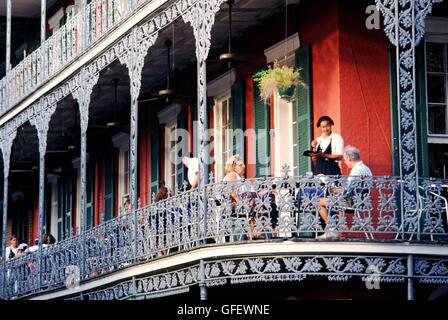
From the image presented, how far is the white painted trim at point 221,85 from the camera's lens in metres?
25.0

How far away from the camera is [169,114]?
27.8m

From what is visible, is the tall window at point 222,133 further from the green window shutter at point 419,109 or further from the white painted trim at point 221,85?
the green window shutter at point 419,109

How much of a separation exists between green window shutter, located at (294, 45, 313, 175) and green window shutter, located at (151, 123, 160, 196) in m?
6.07

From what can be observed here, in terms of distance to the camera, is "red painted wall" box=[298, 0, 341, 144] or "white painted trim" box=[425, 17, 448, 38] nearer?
"red painted wall" box=[298, 0, 341, 144]

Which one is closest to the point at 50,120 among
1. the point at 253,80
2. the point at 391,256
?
the point at 253,80

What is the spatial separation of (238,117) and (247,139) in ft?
1.41

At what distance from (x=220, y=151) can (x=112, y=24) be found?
8.74 ft

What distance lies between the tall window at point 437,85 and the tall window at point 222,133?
4.36m

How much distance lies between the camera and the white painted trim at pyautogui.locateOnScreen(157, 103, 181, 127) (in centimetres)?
2747

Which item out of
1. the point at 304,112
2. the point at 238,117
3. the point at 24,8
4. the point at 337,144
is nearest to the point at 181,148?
the point at 238,117

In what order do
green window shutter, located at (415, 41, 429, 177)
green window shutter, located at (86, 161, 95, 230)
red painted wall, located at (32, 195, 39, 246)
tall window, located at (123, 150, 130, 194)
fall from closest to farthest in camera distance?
green window shutter, located at (415, 41, 429, 177), tall window, located at (123, 150, 130, 194), green window shutter, located at (86, 161, 95, 230), red painted wall, located at (32, 195, 39, 246)

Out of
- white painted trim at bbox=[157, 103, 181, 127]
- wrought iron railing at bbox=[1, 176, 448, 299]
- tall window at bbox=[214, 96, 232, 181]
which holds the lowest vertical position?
wrought iron railing at bbox=[1, 176, 448, 299]

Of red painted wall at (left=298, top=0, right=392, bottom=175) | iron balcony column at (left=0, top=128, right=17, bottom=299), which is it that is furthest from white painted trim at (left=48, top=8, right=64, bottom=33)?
red painted wall at (left=298, top=0, right=392, bottom=175)

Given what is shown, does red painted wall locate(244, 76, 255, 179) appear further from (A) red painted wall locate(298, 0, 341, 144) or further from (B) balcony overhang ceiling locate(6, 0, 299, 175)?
(A) red painted wall locate(298, 0, 341, 144)
